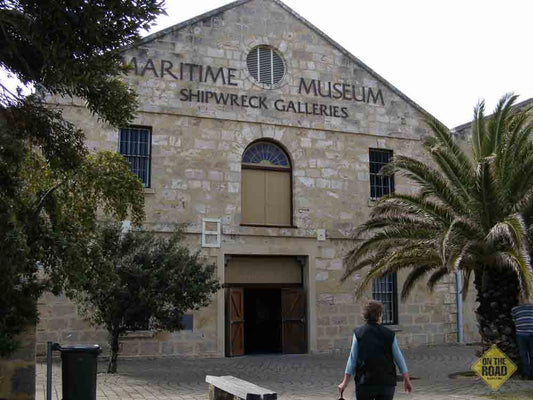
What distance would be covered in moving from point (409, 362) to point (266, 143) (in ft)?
24.6

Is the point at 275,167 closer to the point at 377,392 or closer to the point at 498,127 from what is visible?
the point at 498,127

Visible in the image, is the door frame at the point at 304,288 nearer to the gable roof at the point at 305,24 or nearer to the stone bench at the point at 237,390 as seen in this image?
the gable roof at the point at 305,24

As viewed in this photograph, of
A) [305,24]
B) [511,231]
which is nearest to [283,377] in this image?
[511,231]

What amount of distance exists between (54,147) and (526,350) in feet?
30.4

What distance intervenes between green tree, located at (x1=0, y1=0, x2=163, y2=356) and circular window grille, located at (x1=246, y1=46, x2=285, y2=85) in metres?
10.2

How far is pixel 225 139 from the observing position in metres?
19.5

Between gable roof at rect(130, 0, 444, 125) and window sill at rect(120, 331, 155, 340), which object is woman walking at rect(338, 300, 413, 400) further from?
gable roof at rect(130, 0, 444, 125)

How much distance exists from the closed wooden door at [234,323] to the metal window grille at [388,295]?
169 inches

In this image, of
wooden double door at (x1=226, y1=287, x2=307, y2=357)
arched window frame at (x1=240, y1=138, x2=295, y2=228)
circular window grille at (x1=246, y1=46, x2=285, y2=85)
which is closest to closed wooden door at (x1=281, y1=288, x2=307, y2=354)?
wooden double door at (x1=226, y1=287, x2=307, y2=357)

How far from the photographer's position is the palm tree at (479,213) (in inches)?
518

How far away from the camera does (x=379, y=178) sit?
2144cm

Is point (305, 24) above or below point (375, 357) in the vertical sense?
above

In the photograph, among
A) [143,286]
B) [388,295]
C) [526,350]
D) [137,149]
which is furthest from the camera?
[388,295]

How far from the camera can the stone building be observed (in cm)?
1864
